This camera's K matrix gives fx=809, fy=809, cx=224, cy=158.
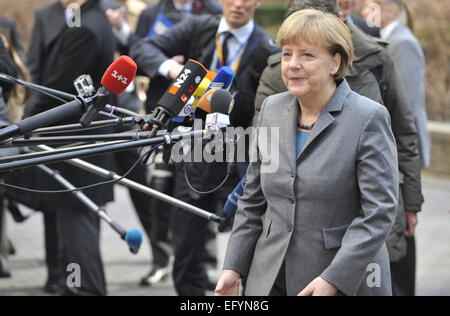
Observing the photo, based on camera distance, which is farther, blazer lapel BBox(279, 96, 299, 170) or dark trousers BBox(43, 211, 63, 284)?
dark trousers BBox(43, 211, 63, 284)

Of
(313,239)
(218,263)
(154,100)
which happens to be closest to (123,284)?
(218,263)

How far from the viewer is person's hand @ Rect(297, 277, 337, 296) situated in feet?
9.82

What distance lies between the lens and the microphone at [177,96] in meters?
3.15

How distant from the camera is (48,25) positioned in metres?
5.71

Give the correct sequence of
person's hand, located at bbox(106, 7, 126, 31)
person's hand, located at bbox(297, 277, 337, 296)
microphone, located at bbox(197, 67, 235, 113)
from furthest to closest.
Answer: person's hand, located at bbox(106, 7, 126, 31) → microphone, located at bbox(197, 67, 235, 113) → person's hand, located at bbox(297, 277, 337, 296)

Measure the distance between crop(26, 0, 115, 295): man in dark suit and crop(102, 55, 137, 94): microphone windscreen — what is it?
2.30 m

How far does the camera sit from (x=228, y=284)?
3.27 m

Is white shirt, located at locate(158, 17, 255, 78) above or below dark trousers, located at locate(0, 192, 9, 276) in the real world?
above

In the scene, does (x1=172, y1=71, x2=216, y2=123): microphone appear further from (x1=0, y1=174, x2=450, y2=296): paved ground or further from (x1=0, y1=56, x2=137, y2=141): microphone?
(x1=0, y1=174, x2=450, y2=296): paved ground

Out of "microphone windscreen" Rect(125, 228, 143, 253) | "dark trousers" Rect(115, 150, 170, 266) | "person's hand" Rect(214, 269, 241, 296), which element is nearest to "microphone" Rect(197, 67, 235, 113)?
"microphone windscreen" Rect(125, 228, 143, 253)

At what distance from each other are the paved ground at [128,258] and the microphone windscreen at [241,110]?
347cm

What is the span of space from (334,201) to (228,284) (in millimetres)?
565
